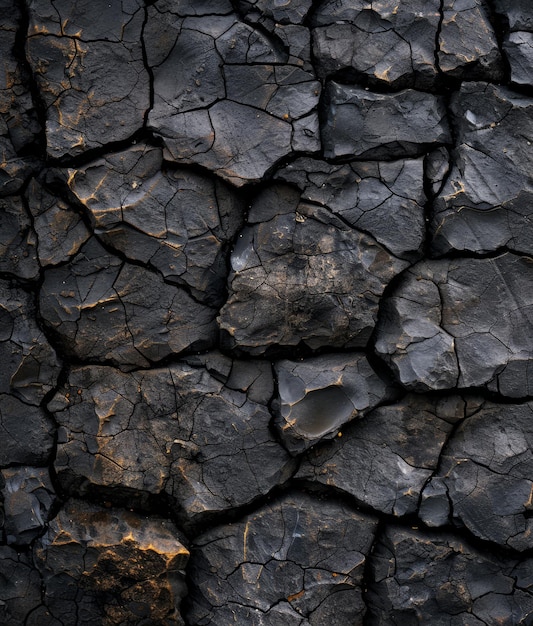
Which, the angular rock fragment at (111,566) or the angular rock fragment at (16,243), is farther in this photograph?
the angular rock fragment at (16,243)

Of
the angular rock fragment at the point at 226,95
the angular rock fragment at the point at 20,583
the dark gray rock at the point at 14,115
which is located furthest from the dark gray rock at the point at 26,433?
the angular rock fragment at the point at 226,95

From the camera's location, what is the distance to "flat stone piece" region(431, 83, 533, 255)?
7.42 feet

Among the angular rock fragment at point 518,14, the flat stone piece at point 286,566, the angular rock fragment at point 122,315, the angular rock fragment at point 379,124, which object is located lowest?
the flat stone piece at point 286,566

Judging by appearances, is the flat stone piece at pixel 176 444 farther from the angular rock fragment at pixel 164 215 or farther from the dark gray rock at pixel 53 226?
the dark gray rock at pixel 53 226

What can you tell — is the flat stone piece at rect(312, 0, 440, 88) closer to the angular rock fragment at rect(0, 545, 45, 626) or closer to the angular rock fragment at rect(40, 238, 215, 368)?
the angular rock fragment at rect(40, 238, 215, 368)

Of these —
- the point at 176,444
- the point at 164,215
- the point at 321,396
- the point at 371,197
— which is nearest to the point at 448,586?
the point at 321,396

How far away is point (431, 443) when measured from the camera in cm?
223

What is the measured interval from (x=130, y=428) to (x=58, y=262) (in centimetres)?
63

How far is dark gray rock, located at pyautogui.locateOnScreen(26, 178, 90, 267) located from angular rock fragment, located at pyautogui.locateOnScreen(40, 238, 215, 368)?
0.04 m

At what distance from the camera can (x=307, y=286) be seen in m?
2.25

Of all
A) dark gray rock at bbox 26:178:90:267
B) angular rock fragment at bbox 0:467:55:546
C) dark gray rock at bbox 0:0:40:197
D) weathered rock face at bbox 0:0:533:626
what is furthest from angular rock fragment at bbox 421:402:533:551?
dark gray rock at bbox 0:0:40:197

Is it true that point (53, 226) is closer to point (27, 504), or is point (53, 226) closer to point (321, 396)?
point (27, 504)

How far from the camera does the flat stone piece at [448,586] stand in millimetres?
2168

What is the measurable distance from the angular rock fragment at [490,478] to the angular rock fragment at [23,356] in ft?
4.44
